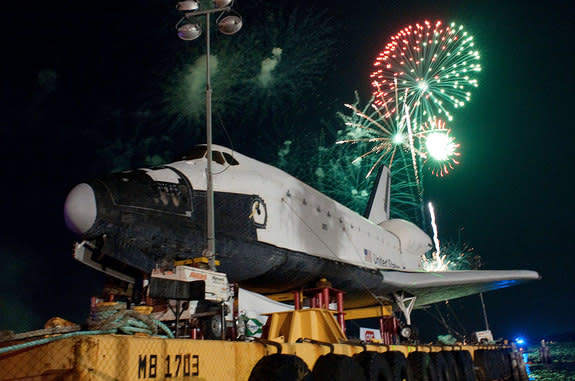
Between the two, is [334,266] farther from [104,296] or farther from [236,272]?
[104,296]

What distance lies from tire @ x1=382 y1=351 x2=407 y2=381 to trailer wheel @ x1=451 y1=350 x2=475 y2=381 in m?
2.27

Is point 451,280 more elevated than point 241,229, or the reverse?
point 241,229

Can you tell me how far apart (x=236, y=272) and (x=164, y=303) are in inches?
81.5

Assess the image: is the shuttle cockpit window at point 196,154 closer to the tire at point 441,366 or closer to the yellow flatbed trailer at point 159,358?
the yellow flatbed trailer at point 159,358

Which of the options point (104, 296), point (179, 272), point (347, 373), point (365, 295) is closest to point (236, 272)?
point (104, 296)

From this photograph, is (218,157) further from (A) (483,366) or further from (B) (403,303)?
(B) (403,303)

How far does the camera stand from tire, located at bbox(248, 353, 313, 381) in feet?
8.85

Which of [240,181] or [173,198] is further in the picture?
[240,181]

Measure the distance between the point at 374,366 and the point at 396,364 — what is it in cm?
68

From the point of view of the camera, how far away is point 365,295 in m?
10.4

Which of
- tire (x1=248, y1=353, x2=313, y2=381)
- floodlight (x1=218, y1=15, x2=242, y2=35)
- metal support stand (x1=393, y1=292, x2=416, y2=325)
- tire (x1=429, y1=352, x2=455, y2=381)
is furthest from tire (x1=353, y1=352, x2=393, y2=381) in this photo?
metal support stand (x1=393, y1=292, x2=416, y2=325)

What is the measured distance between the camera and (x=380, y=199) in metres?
16.9

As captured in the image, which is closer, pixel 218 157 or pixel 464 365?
pixel 464 365

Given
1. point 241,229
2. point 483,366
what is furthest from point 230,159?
point 483,366
